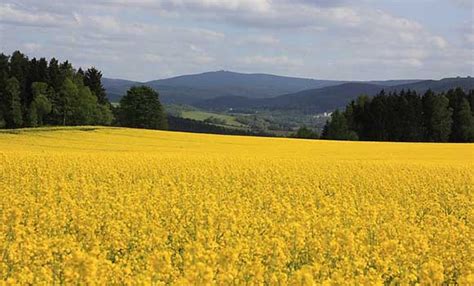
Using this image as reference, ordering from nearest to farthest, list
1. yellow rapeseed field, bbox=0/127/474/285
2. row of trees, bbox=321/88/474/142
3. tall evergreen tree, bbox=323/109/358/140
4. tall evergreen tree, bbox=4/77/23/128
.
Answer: yellow rapeseed field, bbox=0/127/474/285 → tall evergreen tree, bbox=4/77/23/128 → row of trees, bbox=321/88/474/142 → tall evergreen tree, bbox=323/109/358/140

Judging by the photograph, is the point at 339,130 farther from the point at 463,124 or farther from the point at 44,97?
the point at 44,97

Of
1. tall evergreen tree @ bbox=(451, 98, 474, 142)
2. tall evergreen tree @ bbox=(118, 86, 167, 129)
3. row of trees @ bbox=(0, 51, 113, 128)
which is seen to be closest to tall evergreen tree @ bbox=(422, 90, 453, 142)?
tall evergreen tree @ bbox=(451, 98, 474, 142)

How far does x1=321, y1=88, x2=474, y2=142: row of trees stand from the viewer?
2569 inches

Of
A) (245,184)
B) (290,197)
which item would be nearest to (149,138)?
(245,184)

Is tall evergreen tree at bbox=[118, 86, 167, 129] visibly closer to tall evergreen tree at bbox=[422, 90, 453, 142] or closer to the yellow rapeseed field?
tall evergreen tree at bbox=[422, 90, 453, 142]

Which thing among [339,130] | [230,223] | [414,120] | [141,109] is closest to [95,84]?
[141,109]

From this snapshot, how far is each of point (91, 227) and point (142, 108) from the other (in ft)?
205

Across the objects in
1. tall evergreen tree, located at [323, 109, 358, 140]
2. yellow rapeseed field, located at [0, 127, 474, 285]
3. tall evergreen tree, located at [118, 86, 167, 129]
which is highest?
tall evergreen tree, located at [118, 86, 167, 129]

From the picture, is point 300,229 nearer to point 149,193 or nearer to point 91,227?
point 91,227

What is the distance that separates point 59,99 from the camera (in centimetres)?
6406

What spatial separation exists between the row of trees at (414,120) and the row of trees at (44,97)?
86.6 feet

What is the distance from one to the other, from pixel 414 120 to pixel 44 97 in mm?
37701

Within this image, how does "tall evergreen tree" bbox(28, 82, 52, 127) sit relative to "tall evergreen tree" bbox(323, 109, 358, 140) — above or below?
above

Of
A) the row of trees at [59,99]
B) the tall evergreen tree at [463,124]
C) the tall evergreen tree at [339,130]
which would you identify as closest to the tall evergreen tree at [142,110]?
the row of trees at [59,99]
